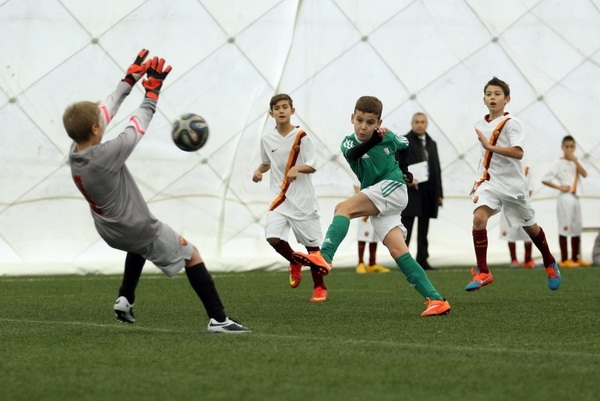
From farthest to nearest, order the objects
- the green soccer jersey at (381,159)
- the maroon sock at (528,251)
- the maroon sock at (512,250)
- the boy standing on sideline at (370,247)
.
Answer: the maroon sock at (512,250) < the maroon sock at (528,251) < the boy standing on sideline at (370,247) < the green soccer jersey at (381,159)

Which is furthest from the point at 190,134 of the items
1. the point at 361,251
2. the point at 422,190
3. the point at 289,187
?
the point at 361,251

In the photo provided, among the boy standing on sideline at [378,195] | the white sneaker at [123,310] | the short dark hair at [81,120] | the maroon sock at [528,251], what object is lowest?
the white sneaker at [123,310]

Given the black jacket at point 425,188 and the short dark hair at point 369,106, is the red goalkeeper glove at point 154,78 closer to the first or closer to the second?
the short dark hair at point 369,106

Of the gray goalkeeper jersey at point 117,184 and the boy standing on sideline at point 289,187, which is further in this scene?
the boy standing on sideline at point 289,187

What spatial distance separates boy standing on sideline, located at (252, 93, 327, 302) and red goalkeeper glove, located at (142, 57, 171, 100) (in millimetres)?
3263

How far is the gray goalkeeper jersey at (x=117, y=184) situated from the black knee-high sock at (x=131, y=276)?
24.1 inches

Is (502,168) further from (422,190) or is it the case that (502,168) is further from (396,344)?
(422,190)

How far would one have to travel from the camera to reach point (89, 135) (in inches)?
242

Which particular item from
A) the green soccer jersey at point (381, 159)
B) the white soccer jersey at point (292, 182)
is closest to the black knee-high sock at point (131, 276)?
the green soccer jersey at point (381, 159)

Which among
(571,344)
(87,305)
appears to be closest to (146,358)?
(571,344)

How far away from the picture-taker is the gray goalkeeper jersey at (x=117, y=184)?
613cm

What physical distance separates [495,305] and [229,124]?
24.0 feet

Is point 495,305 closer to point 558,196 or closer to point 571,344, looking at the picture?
point 571,344

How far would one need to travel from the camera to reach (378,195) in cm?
780
